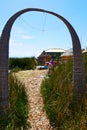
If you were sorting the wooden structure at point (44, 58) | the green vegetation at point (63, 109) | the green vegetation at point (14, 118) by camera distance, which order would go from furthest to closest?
the wooden structure at point (44, 58)
the green vegetation at point (14, 118)
the green vegetation at point (63, 109)

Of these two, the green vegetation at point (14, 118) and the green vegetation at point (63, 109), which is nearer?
the green vegetation at point (63, 109)

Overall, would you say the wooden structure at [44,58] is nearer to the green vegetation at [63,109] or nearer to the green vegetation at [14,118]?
the green vegetation at [63,109]

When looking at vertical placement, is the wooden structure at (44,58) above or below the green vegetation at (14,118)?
above

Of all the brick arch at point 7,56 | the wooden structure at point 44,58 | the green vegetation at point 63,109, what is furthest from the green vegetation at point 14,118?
the wooden structure at point 44,58

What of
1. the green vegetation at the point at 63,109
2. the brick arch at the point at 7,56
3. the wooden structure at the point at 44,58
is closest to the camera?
the green vegetation at the point at 63,109

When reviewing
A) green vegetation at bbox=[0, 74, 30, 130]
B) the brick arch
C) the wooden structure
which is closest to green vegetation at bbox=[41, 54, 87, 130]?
the brick arch

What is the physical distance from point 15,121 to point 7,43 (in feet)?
4.71

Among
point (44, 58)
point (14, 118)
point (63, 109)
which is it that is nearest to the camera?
point (14, 118)

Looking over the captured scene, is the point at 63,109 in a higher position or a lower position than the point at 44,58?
lower

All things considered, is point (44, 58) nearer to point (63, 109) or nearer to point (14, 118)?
point (63, 109)

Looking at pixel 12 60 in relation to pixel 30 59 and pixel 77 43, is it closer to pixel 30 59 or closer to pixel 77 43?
pixel 30 59

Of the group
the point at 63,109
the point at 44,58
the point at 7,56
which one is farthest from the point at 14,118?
the point at 44,58

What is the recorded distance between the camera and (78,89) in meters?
6.01

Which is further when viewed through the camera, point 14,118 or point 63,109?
point 63,109
